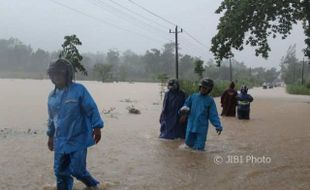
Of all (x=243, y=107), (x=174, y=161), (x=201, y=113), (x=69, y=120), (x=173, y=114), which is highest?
(x=69, y=120)

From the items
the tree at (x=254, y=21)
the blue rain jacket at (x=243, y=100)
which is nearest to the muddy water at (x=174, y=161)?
the blue rain jacket at (x=243, y=100)

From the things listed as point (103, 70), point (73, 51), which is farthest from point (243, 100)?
point (103, 70)

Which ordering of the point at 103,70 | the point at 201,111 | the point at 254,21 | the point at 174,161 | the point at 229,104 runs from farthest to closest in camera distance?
the point at 103,70
the point at 254,21
the point at 229,104
the point at 201,111
the point at 174,161

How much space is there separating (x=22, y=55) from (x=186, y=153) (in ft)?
401

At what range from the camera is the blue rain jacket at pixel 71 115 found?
5.49 meters

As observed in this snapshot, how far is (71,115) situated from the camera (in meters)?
5.50

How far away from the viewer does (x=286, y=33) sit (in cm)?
3919

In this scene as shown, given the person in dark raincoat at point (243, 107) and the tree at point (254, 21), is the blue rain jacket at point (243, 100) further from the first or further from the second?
the tree at point (254, 21)

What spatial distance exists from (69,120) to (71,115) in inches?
2.3

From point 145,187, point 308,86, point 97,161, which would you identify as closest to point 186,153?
point 97,161

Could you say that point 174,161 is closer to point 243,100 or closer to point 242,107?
point 243,100

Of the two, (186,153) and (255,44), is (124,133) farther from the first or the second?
(255,44)

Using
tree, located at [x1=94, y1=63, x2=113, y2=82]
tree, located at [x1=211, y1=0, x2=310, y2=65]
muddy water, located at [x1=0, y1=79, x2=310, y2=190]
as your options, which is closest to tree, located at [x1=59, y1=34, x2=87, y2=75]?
muddy water, located at [x1=0, y1=79, x2=310, y2=190]

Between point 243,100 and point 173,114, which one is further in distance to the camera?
point 243,100
